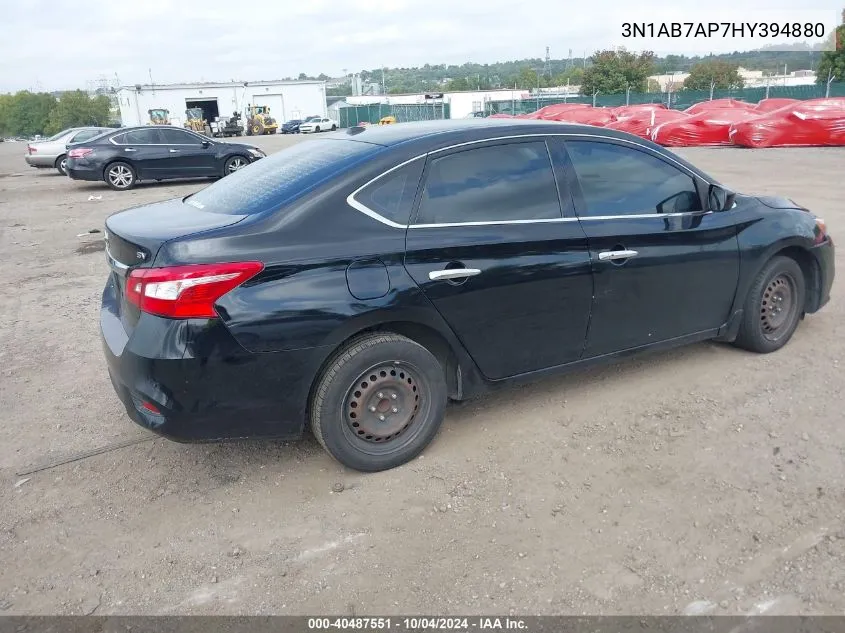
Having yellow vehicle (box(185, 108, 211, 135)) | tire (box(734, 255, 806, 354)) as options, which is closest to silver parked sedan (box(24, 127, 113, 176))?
tire (box(734, 255, 806, 354))

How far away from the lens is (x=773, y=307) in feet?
15.4

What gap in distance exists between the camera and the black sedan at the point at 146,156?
15.9m

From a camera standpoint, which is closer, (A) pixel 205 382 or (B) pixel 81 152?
(A) pixel 205 382

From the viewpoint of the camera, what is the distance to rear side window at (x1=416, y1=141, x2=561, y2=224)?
3.44 m

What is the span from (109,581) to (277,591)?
2.31ft

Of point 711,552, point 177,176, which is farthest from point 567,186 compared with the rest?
point 177,176

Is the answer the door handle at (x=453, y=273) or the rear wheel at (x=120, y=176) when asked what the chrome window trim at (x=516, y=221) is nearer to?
the door handle at (x=453, y=273)

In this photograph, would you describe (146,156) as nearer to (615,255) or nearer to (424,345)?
(424,345)

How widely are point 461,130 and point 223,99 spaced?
75265mm

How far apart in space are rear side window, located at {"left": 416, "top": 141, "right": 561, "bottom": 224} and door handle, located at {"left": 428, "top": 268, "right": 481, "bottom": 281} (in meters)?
0.25

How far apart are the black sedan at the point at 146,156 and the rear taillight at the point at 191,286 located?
13899mm

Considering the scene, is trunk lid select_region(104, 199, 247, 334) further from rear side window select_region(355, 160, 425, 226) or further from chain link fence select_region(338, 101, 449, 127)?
chain link fence select_region(338, 101, 449, 127)

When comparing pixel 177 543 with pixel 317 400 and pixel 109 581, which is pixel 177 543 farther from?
pixel 317 400

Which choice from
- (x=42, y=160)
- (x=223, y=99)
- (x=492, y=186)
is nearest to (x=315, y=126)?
(x=223, y=99)
